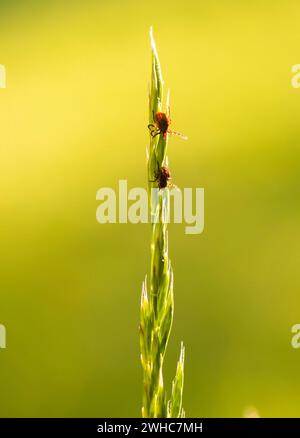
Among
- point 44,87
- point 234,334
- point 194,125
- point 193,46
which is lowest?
point 234,334

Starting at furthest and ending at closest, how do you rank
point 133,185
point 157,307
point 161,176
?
1. point 133,185
2. point 161,176
3. point 157,307

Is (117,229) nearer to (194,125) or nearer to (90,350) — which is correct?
(90,350)

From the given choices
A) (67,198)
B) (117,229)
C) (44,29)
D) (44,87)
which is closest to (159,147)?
(117,229)

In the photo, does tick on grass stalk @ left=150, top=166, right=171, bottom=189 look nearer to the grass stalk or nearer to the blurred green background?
the grass stalk

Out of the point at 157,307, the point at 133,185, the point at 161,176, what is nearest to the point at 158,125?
the point at 161,176

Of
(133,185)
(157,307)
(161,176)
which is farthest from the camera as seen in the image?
(133,185)

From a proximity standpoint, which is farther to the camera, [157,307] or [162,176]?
[162,176]

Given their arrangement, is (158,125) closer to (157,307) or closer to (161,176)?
(161,176)
